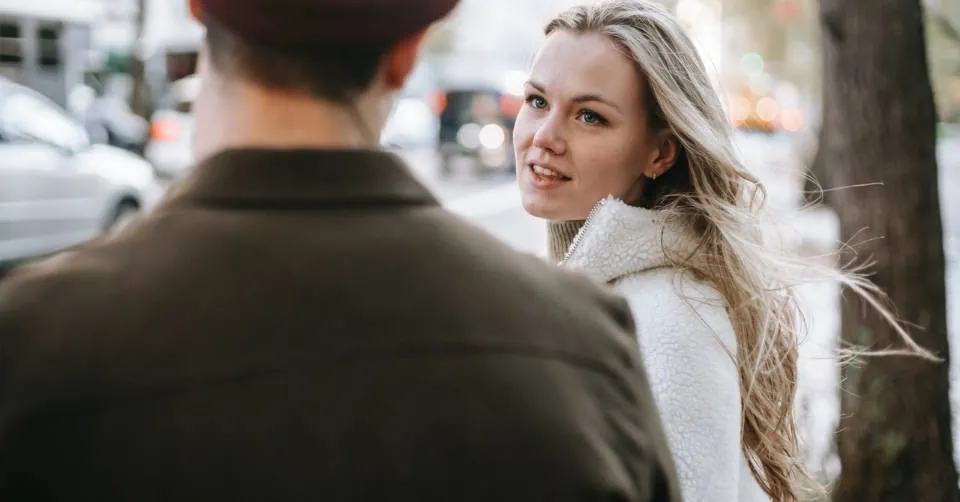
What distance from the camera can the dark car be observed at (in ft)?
72.5

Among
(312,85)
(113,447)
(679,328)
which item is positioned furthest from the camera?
(679,328)

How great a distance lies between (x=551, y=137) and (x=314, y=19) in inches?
52.4

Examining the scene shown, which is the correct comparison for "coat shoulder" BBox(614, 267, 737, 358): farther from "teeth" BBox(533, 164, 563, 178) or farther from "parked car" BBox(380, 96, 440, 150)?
"parked car" BBox(380, 96, 440, 150)

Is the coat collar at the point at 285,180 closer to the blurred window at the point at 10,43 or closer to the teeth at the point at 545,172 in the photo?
the teeth at the point at 545,172

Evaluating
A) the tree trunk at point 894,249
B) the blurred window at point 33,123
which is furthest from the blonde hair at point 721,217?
the blurred window at point 33,123

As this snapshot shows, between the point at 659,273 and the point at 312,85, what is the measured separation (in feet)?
3.87

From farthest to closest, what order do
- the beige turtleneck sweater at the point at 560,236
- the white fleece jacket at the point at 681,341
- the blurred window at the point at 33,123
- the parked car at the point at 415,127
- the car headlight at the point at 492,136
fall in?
1. the parked car at the point at 415,127
2. the car headlight at the point at 492,136
3. the blurred window at the point at 33,123
4. the beige turtleneck sweater at the point at 560,236
5. the white fleece jacket at the point at 681,341

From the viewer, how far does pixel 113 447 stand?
0.97 m

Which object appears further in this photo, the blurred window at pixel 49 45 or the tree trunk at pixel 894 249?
the blurred window at pixel 49 45

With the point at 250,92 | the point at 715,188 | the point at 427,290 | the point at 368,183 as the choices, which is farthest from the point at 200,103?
the point at 715,188

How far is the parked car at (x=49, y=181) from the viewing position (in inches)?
366

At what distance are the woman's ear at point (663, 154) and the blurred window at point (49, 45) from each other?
19.4m

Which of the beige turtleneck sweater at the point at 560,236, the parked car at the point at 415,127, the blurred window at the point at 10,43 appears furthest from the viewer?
the parked car at the point at 415,127

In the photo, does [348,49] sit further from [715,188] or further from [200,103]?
[715,188]
